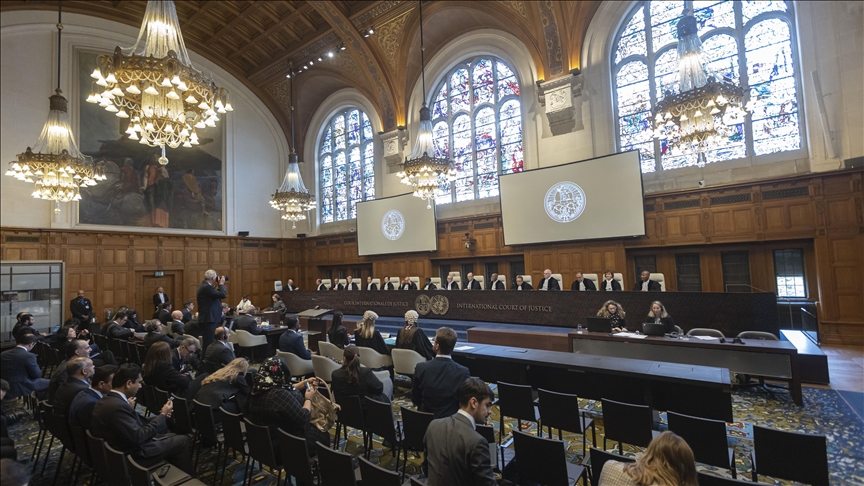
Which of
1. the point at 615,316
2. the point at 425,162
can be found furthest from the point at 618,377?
the point at 425,162

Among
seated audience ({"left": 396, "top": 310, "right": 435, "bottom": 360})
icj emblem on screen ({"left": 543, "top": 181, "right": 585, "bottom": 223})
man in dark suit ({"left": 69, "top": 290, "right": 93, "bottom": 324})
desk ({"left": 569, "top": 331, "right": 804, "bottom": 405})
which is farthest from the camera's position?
icj emblem on screen ({"left": 543, "top": 181, "right": 585, "bottom": 223})

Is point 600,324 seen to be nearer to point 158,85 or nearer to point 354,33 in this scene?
point 158,85

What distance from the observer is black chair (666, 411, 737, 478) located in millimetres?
2527

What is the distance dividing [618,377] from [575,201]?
6787mm

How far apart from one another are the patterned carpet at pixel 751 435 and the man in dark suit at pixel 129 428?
2.08 ft

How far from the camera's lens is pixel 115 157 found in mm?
12148

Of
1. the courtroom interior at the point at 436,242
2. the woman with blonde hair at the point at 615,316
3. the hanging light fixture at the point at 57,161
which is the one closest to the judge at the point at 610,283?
the courtroom interior at the point at 436,242

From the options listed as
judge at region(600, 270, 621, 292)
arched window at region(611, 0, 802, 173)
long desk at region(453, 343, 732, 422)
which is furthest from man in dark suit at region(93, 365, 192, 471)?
arched window at region(611, 0, 802, 173)

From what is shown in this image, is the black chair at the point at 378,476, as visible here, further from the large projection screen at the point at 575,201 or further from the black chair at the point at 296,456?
the large projection screen at the point at 575,201

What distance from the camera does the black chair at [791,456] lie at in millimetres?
2217

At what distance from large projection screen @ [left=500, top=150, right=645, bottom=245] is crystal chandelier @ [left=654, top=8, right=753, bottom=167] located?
3.20 m

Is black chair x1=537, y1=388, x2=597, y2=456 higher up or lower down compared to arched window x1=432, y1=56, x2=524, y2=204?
lower down

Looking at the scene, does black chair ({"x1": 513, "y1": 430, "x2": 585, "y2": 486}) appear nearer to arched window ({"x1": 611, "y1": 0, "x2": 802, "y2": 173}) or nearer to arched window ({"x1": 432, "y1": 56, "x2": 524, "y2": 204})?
arched window ({"x1": 611, "y1": 0, "x2": 802, "y2": 173})

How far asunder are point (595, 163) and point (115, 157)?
14385 mm
